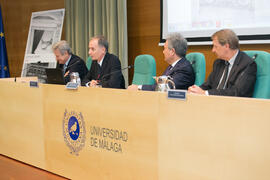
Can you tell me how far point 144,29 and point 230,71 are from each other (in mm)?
2330

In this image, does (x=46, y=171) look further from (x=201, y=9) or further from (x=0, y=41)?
(x=0, y=41)

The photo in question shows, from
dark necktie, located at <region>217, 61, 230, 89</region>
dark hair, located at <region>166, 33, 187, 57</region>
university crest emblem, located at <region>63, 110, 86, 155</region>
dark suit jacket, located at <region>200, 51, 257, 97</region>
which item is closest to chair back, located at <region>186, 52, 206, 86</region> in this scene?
dark hair, located at <region>166, 33, 187, 57</region>

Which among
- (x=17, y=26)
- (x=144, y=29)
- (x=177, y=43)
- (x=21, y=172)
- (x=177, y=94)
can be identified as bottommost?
(x=21, y=172)

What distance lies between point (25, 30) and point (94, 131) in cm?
487

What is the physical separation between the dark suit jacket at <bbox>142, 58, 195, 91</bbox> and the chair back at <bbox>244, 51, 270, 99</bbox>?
600 millimetres

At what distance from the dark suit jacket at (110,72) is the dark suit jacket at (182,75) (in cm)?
53

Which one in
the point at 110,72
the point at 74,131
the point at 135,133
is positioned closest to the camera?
the point at 135,133

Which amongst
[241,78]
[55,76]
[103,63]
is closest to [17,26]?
[103,63]

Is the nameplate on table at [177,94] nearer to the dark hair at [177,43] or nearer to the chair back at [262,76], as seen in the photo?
the chair back at [262,76]

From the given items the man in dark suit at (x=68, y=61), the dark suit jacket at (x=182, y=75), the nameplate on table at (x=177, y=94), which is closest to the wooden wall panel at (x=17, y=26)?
the man in dark suit at (x=68, y=61)

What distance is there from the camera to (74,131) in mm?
2338

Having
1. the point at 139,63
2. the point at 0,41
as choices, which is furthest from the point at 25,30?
the point at 139,63

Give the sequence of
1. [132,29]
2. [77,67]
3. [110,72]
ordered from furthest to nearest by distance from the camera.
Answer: [132,29] < [77,67] < [110,72]

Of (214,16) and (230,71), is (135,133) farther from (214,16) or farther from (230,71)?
(214,16)
